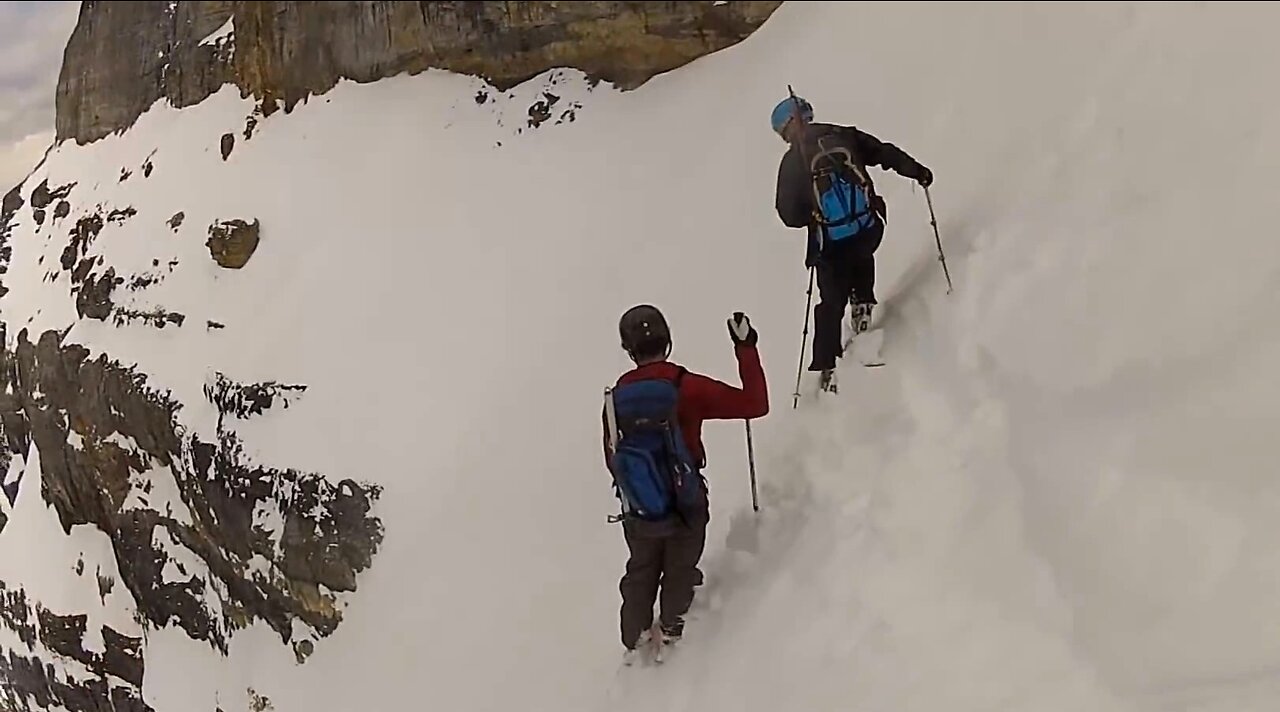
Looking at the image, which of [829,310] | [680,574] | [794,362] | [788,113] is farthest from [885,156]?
[680,574]

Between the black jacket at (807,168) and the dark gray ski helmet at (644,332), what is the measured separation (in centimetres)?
144

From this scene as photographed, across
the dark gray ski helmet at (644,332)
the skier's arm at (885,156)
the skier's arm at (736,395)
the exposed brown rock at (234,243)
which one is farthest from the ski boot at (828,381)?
the exposed brown rock at (234,243)

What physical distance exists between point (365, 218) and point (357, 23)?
3.43 m

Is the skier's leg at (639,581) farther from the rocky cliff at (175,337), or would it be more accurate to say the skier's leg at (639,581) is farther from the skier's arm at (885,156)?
the rocky cliff at (175,337)

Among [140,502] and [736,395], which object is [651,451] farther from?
[140,502]

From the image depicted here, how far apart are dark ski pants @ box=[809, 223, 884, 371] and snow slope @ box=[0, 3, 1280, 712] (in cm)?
24

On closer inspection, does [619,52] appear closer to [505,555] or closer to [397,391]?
[397,391]

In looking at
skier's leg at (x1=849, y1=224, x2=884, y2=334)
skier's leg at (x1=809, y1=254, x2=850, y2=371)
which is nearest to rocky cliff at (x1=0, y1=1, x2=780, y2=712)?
skier's leg at (x1=809, y1=254, x2=850, y2=371)

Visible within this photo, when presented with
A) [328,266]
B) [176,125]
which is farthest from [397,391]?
[176,125]

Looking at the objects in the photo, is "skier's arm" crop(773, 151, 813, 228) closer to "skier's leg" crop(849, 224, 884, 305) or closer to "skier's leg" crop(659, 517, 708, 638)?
"skier's leg" crop(849, 224, 884, 305)

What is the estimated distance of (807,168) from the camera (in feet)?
17.3

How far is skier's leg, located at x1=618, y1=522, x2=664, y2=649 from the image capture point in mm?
4492

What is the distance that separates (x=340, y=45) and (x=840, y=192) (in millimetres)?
11108

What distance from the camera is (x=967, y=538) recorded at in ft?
14.3
